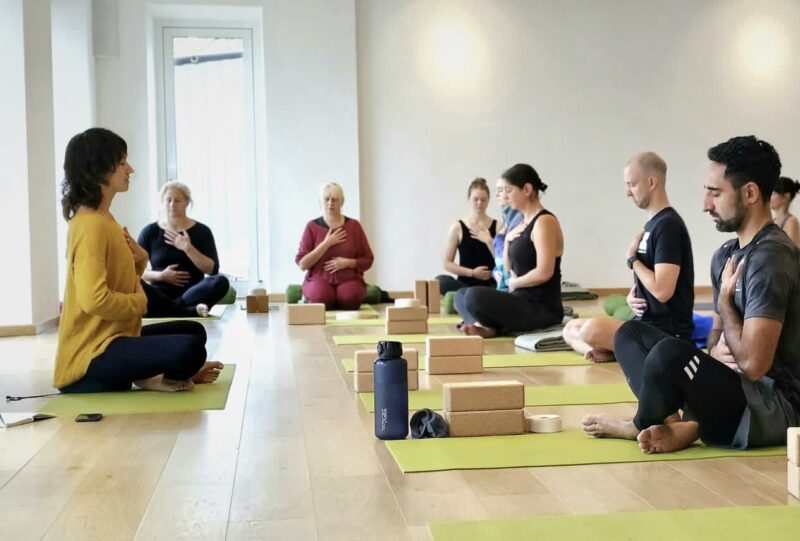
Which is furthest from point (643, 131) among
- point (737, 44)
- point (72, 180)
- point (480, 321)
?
point (72, 180)

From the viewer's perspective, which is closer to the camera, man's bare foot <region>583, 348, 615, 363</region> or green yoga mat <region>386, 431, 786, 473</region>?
green yoga mat <region>386, 431, 786, 473</region>

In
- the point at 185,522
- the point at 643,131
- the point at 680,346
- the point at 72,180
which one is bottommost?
the point at 185,522

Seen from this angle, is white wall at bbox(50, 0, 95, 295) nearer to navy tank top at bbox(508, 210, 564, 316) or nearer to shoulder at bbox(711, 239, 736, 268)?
navy tank top at bbox(508, 210, 564, 316)

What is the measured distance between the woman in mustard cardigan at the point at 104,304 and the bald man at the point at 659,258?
5.73ft

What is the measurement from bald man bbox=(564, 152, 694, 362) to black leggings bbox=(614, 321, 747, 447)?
118cm

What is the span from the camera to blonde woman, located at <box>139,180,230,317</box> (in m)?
6.37

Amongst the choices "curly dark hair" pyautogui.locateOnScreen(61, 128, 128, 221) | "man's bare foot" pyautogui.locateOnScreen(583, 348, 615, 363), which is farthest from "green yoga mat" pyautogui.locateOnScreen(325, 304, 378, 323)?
"curly dark hair" pyautogui.locateOnScreen(61, 128, 128, 221)

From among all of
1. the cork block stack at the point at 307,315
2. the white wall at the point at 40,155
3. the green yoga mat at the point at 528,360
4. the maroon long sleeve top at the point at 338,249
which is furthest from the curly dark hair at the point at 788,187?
the white wall at the point at 40,155

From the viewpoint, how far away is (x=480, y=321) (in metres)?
5.40

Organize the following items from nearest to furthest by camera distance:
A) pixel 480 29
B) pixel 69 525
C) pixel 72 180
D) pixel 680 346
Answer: pixel 69 525 < pixel 680 346 < pixel 72 180 < pixel 480 29

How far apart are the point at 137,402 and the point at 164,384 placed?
0.23 meters

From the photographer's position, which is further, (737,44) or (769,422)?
(737,44)

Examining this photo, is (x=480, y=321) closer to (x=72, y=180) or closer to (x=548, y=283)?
(x=548, y=283)

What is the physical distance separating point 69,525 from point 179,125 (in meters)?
6.98
